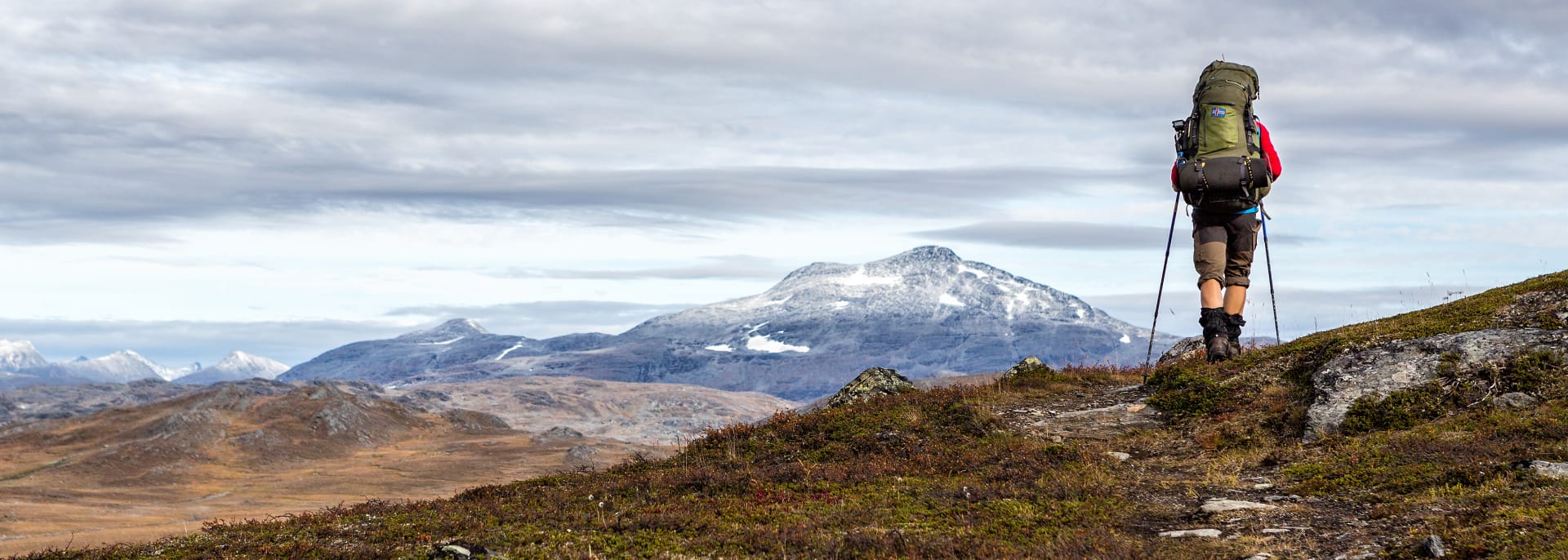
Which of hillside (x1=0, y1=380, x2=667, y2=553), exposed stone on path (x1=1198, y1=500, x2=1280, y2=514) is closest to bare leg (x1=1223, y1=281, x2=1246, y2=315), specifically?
exposed stone on path (x1=1198, y1=500, x2=1280, y2=514)

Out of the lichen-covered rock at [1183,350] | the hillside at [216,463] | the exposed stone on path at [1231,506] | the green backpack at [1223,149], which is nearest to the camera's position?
the exposed stone on path at [1231,506]

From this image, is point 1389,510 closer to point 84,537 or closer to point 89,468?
point 84,537

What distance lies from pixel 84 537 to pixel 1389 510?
3077 inches

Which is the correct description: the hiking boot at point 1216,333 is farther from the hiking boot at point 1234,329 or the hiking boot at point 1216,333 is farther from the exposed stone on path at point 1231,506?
the exposed stone on path at point 1231,506

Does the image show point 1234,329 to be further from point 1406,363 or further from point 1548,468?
point 1548,468

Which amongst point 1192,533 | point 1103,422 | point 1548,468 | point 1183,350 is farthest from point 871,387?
point 1548,468

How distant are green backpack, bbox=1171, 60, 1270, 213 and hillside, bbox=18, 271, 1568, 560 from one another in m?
2.85

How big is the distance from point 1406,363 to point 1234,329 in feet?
11.4

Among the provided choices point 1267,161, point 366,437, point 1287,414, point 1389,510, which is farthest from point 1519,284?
point 366,437

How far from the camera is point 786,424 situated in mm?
18625

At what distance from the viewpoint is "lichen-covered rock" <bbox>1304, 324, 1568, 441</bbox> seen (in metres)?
14.6

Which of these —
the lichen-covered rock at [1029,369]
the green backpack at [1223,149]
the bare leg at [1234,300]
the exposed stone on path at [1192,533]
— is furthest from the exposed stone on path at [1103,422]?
the exposed stone on path at [1192,533]

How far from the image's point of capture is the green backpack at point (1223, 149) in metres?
17.2

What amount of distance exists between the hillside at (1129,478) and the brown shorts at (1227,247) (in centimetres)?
151
